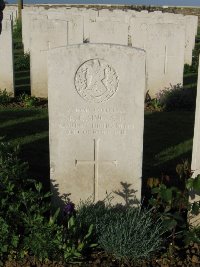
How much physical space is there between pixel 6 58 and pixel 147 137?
146 inches

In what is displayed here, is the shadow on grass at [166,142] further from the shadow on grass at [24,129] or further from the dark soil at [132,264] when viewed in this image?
the shadow on grass at [24,129]

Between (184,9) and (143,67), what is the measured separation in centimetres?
2927

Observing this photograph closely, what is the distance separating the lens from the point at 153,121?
862cm

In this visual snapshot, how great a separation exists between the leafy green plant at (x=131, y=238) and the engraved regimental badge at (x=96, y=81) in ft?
3.68

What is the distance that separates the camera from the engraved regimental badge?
14.5 ft

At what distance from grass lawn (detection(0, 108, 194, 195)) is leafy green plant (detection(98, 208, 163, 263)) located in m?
1.56

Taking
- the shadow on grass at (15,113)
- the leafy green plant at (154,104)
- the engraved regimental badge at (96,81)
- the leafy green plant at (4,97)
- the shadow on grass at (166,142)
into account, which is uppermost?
the engraved regimental badge at (96,81)

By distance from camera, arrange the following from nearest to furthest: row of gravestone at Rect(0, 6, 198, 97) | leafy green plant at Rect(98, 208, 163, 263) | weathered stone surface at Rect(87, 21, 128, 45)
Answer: leafy green plant at Rect(98, 208, 163, 263)
row of gravestone at Rect(0, 6, 198, 97)
weathered stone surface at Rect(87, 21, 128, 45)

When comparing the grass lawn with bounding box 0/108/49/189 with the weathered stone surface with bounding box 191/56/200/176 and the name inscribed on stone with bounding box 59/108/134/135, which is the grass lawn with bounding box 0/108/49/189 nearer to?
the name inscribed on stone with bounding box 59/108/134/135

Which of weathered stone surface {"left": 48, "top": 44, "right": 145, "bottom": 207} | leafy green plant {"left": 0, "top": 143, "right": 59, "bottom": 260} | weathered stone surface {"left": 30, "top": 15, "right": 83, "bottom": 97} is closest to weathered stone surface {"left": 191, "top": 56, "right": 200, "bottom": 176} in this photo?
weathered stone surface {"left": 48, "top": 44, "right": 145, "bottom": 207}

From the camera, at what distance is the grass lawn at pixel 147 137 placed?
20.6 feet

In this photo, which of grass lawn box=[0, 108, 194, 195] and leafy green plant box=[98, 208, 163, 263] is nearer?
leafy green plant box=[98, 208, 163, 263]

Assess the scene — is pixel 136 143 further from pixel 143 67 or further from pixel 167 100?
pixel 167 100

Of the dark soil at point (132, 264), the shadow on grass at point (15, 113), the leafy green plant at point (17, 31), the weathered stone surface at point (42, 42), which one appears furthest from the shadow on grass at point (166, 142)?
the leafy green plant at point (17, 31)
